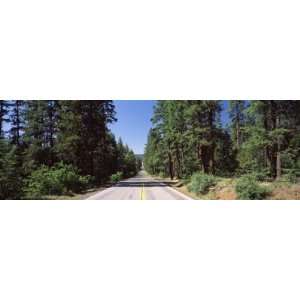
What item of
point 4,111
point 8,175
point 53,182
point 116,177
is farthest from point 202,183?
point 4,111

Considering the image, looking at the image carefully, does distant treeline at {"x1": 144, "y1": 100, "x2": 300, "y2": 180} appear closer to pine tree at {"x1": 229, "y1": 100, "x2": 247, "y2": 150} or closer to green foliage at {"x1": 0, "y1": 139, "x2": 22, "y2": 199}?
pine tree at {"x1": 229, "y1": 100, "x2": 247, "y2": 150}

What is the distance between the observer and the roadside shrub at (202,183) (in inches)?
353

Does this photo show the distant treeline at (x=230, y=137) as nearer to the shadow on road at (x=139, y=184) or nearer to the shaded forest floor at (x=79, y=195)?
the shadow on road at (x=139, y=184)

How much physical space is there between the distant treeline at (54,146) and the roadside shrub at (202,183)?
1.78 m

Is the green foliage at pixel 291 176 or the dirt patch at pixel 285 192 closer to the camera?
the dirt patch at pixel 285 192

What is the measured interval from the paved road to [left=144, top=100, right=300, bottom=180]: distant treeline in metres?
0.64

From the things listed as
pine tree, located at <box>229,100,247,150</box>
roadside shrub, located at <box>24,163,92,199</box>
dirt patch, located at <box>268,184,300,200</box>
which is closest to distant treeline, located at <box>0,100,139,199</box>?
roadside shrub, located at <box>24,163,92,199</box>

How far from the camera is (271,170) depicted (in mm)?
8492

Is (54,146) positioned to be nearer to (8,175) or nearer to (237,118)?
(8,175)

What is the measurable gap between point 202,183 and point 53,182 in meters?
4.27

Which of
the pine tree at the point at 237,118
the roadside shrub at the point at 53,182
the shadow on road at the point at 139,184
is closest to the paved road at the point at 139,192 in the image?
the shadow on road at the point at 139,184

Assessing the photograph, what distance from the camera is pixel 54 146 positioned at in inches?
351
